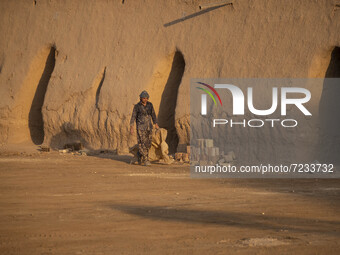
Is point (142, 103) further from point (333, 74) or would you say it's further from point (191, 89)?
point (333, 74)

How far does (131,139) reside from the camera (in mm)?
15703

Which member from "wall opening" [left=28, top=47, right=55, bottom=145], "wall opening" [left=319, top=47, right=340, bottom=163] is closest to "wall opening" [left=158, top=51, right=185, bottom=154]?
"wall opening" [left=319, top=47, right=340, bottom=163]

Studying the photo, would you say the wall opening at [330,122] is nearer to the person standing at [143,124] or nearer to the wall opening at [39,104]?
the person standing at [143,124]

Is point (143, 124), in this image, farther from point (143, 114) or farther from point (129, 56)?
point (129, 56)

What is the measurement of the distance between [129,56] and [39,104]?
423cm

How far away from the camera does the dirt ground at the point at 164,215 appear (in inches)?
183

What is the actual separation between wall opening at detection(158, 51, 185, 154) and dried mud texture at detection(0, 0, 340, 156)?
0.08ft

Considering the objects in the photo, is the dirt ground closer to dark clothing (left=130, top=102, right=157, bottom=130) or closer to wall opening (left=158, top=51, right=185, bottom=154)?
dark clothing (left=130, top=102, right=157, bottom=130)

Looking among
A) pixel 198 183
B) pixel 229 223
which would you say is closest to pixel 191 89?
pixel 198 183

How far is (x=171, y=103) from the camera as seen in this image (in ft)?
51.6

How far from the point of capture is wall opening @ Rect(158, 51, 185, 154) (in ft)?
51.2

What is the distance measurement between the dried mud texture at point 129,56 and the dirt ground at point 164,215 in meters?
4.29

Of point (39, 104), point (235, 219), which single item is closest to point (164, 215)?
point (235, 219)

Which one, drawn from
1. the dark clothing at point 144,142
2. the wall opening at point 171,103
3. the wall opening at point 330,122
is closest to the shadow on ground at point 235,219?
the dark clothing at point 144,142
